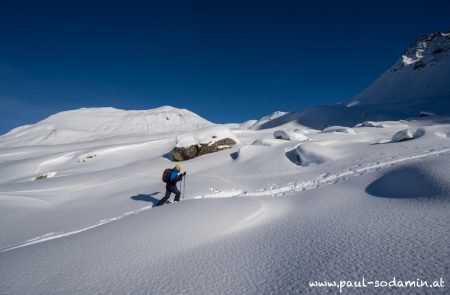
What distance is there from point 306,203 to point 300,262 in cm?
358

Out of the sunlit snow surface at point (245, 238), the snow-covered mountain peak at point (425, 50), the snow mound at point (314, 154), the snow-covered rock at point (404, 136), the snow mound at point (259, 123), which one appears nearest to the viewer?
the sunlit snow surface at point (245, 238)

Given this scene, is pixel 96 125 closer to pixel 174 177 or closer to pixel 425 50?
pixel 174 177

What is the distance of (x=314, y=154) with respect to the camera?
41.0ft

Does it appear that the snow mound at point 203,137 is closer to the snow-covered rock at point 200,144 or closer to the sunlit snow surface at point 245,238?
the snow-covered rock at point 200,144

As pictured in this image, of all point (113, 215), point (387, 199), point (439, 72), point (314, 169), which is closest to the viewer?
point (387, 199)

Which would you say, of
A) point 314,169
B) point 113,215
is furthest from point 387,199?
point 113,215

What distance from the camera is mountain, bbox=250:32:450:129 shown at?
154 feet

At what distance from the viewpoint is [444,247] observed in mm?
2922

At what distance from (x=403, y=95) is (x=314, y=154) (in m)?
72.1

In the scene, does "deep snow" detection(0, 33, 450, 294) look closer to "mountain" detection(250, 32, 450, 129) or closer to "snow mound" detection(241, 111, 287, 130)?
"mountain" detection(250, 32, 450, 129)

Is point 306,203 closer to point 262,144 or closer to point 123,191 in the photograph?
point 123,191

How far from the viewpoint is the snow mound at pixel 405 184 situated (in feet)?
17.3

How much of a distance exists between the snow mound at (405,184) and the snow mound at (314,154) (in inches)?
191

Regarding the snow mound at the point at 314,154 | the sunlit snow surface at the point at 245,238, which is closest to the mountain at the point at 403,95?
the snow mound at the point at 314,154
